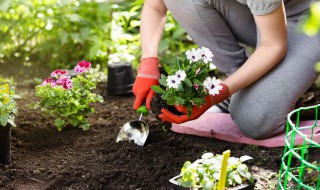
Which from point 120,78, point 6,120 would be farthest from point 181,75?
point 120,78

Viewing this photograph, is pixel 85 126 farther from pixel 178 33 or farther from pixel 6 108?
pixel 178 33

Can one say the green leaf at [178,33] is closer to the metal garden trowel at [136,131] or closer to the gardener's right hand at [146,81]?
the gardener's right hand at [146,81]

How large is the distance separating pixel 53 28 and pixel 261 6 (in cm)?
227

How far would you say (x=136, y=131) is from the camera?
8.48 ft

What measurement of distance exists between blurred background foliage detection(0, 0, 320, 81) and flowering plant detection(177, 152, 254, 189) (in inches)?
75.0

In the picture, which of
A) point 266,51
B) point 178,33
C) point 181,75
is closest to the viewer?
point 181,75

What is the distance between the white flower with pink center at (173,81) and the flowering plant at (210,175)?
400 millimetres

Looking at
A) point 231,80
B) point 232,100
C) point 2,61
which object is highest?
point 231,80

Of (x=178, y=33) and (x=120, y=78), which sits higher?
(x=178, y=33)

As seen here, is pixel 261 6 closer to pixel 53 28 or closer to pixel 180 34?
pixel 180 34

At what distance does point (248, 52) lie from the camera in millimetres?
2996

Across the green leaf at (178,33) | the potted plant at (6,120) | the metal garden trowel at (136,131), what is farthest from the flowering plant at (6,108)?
the green leaf at (178,33)

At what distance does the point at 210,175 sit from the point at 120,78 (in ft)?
5.62

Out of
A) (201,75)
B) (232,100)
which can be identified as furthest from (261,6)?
(232,100)
